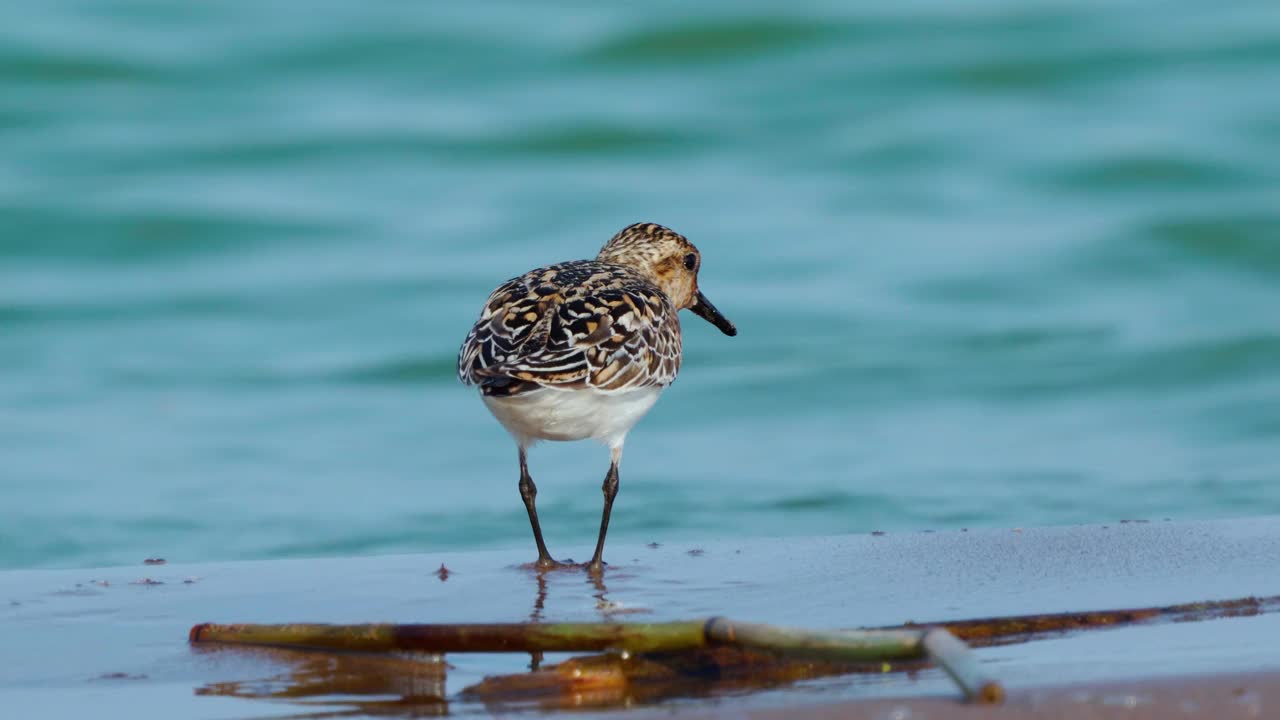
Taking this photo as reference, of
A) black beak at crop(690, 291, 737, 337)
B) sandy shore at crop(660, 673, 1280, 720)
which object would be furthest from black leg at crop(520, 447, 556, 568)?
sandy shore at crop(660, 673, 1280, 720)

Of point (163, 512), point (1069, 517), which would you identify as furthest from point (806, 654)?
point (163, 512)

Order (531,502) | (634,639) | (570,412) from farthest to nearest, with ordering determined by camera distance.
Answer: (531,502), (570,412), (634,639)

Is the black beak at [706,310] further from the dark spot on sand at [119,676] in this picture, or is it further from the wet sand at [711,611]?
the dark spot on sand at [119,676]

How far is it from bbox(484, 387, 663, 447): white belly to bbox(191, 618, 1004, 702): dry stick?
1.63 meters

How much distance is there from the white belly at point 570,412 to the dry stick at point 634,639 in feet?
5.36

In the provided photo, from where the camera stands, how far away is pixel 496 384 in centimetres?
509

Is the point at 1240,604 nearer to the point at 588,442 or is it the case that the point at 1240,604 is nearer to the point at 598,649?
the point at 598,649

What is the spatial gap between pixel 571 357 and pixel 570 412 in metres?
0.21

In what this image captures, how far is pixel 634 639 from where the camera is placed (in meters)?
3.20

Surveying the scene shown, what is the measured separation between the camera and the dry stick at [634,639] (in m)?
2.82

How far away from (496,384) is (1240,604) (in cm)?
218

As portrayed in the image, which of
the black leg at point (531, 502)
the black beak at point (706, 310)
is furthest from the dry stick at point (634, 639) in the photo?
the black beak at point (706, 310)

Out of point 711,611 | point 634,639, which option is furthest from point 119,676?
point 711,611

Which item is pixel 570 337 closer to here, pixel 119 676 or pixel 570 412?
pixel 570 412
